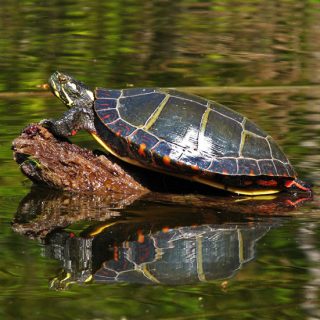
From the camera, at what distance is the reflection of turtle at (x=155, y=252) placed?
4.54 meters

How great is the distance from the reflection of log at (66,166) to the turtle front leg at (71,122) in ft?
0.18

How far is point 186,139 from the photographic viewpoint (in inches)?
229

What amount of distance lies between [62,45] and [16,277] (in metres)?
→ 7.06

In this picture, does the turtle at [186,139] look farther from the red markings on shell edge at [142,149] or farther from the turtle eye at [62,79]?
the turtle eye at [62,79]

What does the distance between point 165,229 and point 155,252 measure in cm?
46

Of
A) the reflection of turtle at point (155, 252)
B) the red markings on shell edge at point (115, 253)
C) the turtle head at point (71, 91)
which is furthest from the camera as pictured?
the turtle head at point (71, 91)

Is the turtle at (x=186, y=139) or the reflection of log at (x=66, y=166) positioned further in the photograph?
the reflection of log at (x=66, y=166)

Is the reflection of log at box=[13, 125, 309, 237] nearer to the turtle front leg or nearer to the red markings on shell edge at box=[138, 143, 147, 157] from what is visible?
the turtle front leg

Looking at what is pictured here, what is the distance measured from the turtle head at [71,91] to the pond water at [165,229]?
57 centimetres

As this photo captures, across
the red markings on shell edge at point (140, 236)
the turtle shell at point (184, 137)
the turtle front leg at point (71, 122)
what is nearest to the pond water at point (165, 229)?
the red markings on shell edge at point (140, 236)

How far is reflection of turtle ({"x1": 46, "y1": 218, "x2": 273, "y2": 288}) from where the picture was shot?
454 cm

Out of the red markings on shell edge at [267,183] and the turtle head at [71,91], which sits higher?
the turtle head at [71,91]

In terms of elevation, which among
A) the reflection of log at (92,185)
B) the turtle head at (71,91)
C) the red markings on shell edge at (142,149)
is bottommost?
the reflection of log at (92,185)

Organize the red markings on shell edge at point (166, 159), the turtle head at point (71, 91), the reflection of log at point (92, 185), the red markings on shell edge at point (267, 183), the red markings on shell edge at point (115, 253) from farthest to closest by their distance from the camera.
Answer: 1. the turtle head at point (71, 91)
2. the red markings on shell edge at point (267, 183)
3. the reflection of log at point (92, 185)
4. the red markings on shell edge at point (166, 159)
5. the red markings on shell edge at point (115, 253)
